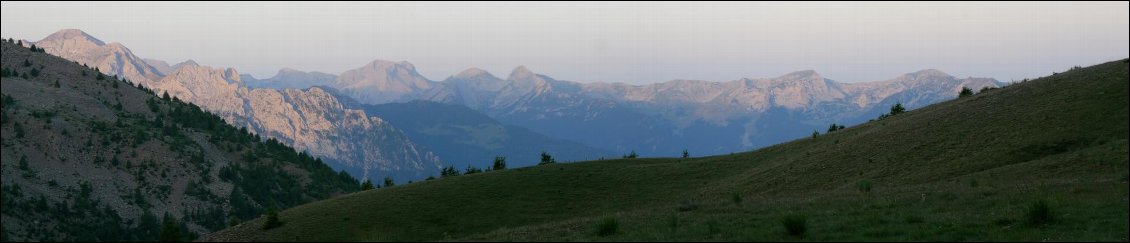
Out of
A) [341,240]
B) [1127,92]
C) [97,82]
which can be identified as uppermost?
[97,82]

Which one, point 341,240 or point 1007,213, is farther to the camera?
point 341,240

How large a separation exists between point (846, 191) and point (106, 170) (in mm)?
157492

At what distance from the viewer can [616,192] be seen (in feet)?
188

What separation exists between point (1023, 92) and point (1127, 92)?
12.7 meters

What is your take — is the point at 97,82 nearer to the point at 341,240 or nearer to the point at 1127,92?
the point at 341,240

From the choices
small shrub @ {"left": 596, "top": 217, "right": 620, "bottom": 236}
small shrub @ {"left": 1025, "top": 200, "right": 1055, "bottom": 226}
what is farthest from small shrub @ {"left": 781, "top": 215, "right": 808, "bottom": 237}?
small shrub @ {"left": 1025, "top": 200, "right": 1055, "bottom": 226}

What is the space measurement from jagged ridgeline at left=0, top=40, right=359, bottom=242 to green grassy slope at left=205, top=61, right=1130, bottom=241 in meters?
68.1

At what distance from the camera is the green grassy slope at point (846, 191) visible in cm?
2712

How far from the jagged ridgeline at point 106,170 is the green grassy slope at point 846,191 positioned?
223ft

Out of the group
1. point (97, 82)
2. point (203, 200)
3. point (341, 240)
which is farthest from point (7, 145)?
point (341, 240)

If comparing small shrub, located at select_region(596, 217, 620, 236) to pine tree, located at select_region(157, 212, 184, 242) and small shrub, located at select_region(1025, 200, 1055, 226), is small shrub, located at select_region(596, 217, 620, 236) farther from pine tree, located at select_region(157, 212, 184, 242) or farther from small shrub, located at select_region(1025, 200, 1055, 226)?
pine tree, located at select_region(157, 212, 184, 242)

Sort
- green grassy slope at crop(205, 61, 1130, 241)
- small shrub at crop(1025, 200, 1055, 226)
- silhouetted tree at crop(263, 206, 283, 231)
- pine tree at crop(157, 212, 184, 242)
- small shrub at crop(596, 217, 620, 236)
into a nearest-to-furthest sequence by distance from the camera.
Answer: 1. small shrub at crop(1025, 200, 1055, 226)
2. green grassy slope at crop(205, 61, 1130, 241)
3. small shrub at crop(596, 217, 620, 236)
4. pine tree at crop(157, 212, 184, 242)
5. silhouetted tree at crop(263, 206, 283, 231)

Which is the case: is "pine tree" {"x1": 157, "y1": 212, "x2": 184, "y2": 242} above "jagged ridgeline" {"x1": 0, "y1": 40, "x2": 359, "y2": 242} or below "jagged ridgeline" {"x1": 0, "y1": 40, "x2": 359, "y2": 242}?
below

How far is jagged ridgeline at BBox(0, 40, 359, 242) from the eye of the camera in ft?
392
